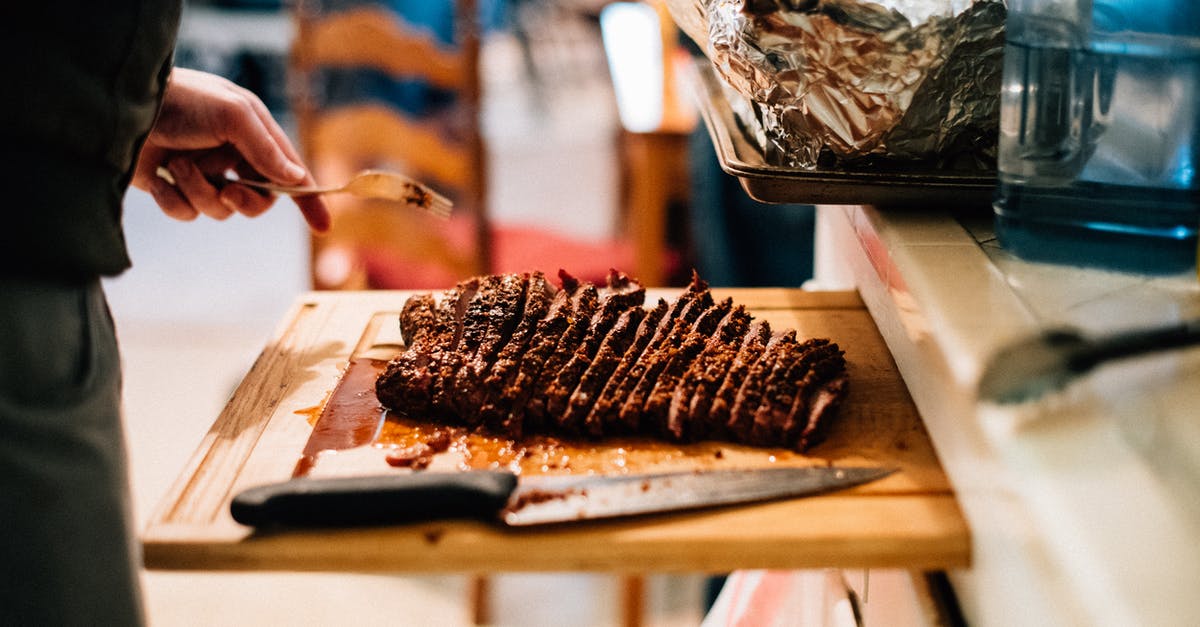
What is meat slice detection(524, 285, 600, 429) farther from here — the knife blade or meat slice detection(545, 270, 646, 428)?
the knife blade

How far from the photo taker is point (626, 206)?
14.1 feet

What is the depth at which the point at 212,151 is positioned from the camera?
150 centimetres

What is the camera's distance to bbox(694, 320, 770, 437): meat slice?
1143 millimetres

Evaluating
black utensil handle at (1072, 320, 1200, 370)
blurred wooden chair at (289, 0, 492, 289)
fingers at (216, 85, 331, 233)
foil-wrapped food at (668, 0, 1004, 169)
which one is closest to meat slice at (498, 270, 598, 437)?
foil-wrapped food at (668, 0, 1004, 169)

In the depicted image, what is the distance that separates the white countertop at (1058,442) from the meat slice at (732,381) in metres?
0.17

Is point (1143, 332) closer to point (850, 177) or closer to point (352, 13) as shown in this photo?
point (850, 177)

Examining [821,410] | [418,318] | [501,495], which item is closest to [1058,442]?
[821,410]

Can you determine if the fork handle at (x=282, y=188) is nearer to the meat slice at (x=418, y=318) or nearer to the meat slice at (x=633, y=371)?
the meat slice at (x=418, y=318)

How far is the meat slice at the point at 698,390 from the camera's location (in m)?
1.14

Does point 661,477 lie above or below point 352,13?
below

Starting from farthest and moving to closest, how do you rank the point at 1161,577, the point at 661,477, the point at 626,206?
1. the point at 626,206
2. the point at 661,477
3. the point at 1161,577

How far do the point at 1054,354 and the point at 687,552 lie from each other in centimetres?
38

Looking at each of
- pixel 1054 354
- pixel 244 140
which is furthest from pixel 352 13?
pixel 1054 354

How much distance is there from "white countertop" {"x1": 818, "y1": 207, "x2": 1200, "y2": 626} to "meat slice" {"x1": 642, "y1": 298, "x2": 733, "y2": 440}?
0.76 feet
